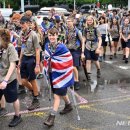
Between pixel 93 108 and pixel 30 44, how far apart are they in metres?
1.69

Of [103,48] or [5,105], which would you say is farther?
[103,48]

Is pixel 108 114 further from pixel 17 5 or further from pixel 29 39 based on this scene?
pixel 17 5

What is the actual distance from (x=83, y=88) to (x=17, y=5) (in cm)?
5073

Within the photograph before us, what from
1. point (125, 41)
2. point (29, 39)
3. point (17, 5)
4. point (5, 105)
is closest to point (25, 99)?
point (5, 105)

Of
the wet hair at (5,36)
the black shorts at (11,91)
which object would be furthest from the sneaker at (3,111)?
the wet hair at (5,36)

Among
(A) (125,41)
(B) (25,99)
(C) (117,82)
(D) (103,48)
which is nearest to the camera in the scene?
(B) (25,99)

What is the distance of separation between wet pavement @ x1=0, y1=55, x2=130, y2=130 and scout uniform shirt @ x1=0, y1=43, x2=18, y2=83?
0.86 meters

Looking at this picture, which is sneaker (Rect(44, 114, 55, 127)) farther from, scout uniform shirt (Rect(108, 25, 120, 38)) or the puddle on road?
scout uniform shirt (Rect(108, 25, 120, 38))

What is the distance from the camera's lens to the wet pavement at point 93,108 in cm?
653

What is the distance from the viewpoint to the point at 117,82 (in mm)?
9969

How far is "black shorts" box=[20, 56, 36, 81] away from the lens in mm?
7543

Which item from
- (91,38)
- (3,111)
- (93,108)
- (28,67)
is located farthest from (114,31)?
(3,111)

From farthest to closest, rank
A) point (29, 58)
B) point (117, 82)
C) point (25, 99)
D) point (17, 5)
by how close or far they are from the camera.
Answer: point (17, 5)
point (117, 82)
point (25, 99)
point (29, 58)

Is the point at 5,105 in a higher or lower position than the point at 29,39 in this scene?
lower
